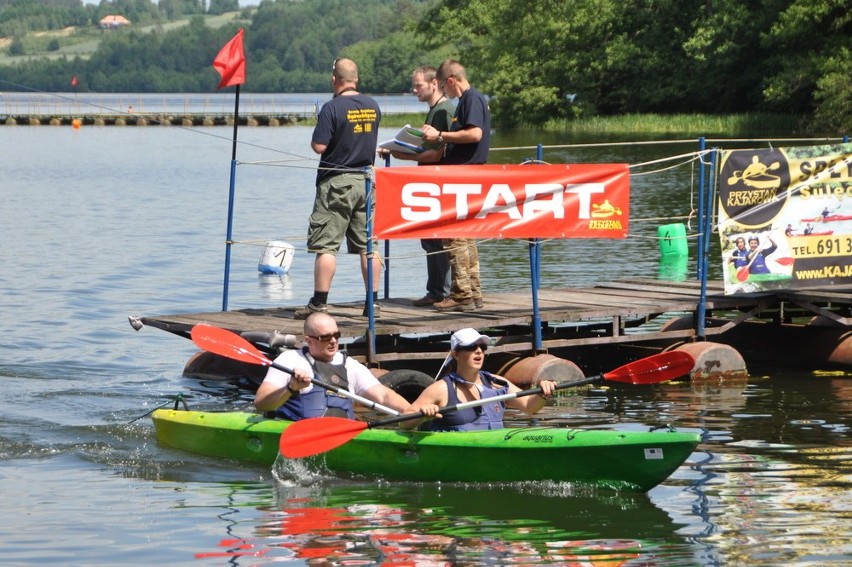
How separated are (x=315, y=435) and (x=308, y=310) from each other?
3.55m

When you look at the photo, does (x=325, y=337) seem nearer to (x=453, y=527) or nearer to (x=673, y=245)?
(x=453, y=527)

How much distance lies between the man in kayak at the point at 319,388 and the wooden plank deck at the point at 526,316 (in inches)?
86.1

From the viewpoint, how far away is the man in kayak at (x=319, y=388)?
1020 centimetres

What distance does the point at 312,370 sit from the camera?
33.6 ft

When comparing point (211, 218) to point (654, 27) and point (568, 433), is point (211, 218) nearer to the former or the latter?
point (568, 433)

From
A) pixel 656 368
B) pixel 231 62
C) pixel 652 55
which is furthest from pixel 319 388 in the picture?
pixel 652 55

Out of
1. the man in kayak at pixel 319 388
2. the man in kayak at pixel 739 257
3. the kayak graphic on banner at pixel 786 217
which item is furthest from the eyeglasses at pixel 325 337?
the man in kayak at pixel 739 257

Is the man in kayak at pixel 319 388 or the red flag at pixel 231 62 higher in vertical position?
the red flag at pixel 231 62

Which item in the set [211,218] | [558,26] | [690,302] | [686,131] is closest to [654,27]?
[558,26]

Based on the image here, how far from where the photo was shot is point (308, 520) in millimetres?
9461

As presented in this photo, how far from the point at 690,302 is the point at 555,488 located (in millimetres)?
5057

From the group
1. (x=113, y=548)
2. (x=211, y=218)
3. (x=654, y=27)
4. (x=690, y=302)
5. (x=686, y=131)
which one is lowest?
(x=113, y=548)

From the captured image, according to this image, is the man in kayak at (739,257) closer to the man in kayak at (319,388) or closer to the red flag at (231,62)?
the man in kayak at (319,388)

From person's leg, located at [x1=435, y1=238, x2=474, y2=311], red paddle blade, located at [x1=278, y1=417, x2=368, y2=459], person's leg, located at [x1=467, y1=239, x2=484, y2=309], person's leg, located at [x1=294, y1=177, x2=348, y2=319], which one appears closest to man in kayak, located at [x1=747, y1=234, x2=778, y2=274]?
person's leg, located at [x1=467, y1=239, x2=484, y2=309]
